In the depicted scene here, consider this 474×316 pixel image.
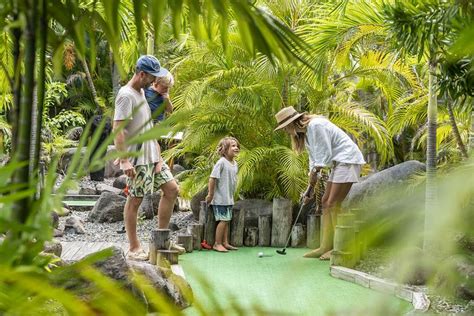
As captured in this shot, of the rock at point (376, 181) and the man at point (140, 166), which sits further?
the rock at point (376, 181)

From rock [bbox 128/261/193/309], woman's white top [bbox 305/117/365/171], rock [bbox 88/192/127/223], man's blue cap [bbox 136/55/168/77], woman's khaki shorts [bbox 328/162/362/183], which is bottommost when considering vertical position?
rock [bbox 128/261/193/309]

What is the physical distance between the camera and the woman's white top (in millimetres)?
6773

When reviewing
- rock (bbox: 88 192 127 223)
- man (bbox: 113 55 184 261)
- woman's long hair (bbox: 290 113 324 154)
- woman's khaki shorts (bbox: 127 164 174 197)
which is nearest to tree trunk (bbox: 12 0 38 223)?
man (bbox: 113 55 184 261)

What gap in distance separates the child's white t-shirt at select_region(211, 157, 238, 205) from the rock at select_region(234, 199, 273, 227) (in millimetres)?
775

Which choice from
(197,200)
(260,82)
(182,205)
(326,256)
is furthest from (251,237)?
(182,205)

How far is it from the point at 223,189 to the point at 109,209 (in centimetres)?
305

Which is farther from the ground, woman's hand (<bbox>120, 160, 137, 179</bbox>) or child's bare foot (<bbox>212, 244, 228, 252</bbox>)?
woman's hand (<bbox>120, 160, 137, 179</bbox>)

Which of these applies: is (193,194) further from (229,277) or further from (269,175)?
(229,277)

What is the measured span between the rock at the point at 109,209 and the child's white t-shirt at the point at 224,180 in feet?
9.49

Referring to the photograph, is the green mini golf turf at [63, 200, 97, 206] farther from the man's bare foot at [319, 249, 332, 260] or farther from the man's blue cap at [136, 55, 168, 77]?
the man's blue cap at [136, 55, 168, 77]

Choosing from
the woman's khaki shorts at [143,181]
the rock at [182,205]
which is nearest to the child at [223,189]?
the woman's khaki shorts at [143,181]

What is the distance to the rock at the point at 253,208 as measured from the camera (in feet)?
27.8

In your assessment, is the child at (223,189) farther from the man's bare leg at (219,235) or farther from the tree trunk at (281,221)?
the tree trunk at (281,221)

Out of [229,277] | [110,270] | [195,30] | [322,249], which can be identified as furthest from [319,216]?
[195,30]
